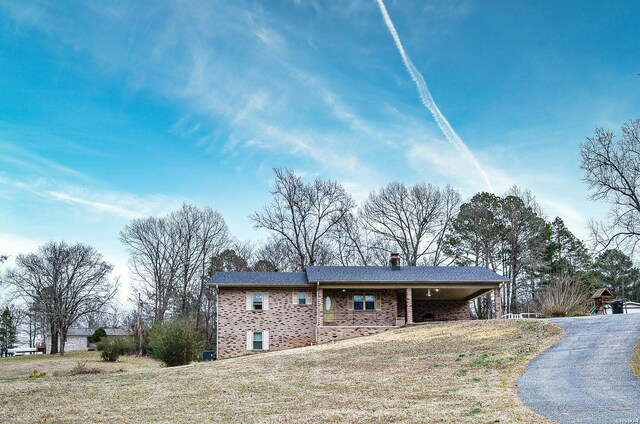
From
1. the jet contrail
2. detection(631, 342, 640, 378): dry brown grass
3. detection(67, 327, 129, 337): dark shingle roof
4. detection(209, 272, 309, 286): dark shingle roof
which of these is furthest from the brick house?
detection(67, 327, 129, 337): dark shingle roof

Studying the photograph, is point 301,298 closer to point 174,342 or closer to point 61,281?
point 174,342

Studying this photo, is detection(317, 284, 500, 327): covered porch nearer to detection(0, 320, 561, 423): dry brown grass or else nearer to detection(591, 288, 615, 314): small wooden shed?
detection(591, 288, 615, 314): small wooden shed

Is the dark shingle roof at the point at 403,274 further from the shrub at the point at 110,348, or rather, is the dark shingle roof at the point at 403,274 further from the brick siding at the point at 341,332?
the shrub at the point at 110,348

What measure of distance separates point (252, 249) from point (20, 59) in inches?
1374

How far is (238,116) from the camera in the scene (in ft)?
80.4

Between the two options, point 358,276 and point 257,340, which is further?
point 358,276

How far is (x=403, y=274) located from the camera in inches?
1310

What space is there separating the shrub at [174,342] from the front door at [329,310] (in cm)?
920

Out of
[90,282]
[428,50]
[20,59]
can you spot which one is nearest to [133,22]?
[20,59]

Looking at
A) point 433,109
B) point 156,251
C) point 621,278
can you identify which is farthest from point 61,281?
point 621,278

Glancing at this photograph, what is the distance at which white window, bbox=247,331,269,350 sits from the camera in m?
31.5

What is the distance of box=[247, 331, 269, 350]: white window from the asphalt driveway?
1698 cm

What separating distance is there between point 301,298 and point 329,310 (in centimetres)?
180

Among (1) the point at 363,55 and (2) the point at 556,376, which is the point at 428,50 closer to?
(1) the point at 363,55
